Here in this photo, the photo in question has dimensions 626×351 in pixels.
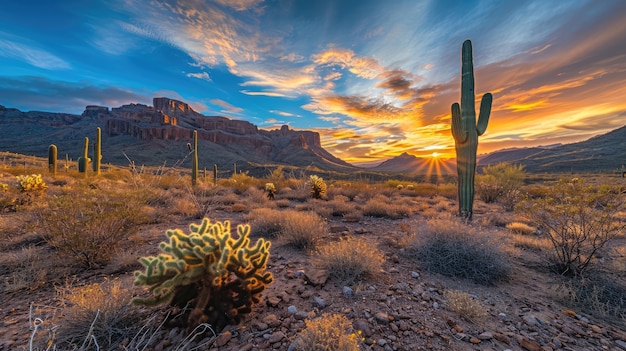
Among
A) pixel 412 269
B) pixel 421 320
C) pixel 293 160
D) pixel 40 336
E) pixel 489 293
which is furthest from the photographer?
pixel 293 160

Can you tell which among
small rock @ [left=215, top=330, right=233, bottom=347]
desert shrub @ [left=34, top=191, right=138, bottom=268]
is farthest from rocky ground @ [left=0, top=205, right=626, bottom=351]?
desert shrub @ [left=34, top=191, right=138, bottom=268]

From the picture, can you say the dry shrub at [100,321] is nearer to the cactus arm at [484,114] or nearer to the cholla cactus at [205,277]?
the cholla cactus at [205,277]

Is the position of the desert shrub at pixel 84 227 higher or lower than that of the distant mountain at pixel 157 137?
lower

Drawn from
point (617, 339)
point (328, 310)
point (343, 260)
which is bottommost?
point (617, 339)

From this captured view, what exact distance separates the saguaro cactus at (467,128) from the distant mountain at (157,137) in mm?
34050

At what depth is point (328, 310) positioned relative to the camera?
8.73ft

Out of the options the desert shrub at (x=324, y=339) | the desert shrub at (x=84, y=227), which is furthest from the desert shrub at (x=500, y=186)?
the desert shrub at (x=84, y=227)

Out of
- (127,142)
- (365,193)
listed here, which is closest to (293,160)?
(127,142)

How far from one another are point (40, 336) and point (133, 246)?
2.47 meters

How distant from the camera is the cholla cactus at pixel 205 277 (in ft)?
6.91

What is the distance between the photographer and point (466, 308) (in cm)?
269

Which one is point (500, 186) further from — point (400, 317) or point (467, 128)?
point (400, 317)

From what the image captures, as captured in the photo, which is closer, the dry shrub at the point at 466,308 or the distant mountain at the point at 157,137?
the dry shrub at the point at 466,308

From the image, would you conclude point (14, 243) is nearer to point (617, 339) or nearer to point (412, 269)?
point (412, 269)
